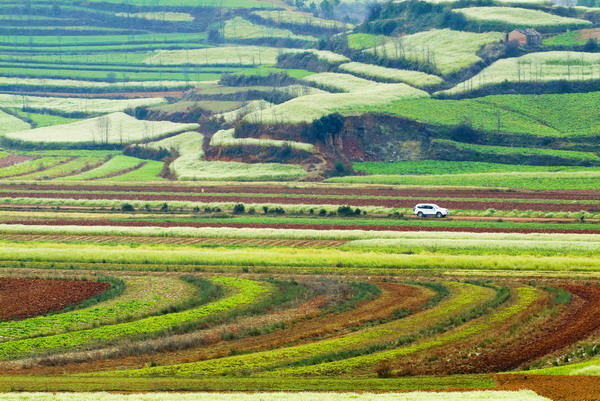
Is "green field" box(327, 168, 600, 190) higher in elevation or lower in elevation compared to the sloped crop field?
higher

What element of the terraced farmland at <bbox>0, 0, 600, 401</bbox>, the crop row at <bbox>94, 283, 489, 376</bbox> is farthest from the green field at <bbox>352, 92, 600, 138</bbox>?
the crop row at <bbox>94, 283, 489, 376</bbox>

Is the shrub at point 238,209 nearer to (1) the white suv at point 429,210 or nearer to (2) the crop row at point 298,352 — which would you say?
(1) the white suv at point 429,210

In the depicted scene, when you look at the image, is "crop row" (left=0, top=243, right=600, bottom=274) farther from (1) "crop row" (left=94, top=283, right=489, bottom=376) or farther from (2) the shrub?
(2) the shrub

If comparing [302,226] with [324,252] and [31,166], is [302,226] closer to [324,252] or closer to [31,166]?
[324,252]

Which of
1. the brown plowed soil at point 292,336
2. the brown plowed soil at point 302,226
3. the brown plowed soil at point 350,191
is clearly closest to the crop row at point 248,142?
the brown plowed soil at point 350,191

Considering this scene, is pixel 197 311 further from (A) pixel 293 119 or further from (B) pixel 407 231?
(A) pixel 293 119

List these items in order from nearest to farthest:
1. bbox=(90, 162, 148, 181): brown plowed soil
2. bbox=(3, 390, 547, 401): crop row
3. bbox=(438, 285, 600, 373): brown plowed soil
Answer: bbox=(3, 390, 547, 401): crop row < bbox=(438, 285, 600, 373): brown plowed soil < bbox=(90, 162, 148, 181): brown plowed soil

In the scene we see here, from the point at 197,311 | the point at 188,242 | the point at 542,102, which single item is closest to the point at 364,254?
the point at 188,242
